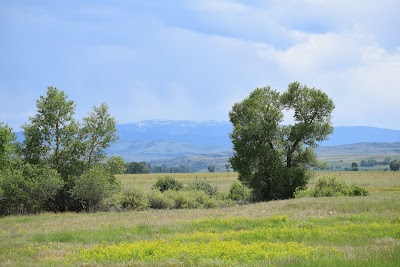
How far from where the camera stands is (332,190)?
1647 inches

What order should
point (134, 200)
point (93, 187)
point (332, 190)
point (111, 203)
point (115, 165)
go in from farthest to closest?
point (115, 165) < point (332, 190) < point (134, 200) < point (111, 203) < point (93, 187)

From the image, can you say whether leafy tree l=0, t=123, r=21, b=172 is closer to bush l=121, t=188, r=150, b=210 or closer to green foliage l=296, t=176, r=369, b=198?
bush l=121, t=188, r=150, b=210

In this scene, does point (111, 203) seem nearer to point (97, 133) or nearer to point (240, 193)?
point (97, 133)

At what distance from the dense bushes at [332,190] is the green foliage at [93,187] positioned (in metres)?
19.4

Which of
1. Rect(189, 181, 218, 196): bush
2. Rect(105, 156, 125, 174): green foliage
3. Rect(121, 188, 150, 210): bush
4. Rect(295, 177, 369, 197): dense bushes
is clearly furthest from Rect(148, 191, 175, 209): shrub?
Rect(295, 177, 369, 197): dense bushes

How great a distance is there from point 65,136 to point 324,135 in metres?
28.6

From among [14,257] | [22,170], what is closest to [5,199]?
[22,170]

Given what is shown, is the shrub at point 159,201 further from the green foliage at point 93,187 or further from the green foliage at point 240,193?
the green foliage at point 240,193

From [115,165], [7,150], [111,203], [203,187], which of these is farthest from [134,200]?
[203,187]

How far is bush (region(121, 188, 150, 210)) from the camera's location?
134ft

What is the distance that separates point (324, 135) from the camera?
4872 centimetres

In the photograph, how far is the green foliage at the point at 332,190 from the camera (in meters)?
41.3

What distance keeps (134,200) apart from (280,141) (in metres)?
18.8

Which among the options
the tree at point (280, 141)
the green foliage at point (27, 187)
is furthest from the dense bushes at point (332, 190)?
the green foliage at point (27, 187)
